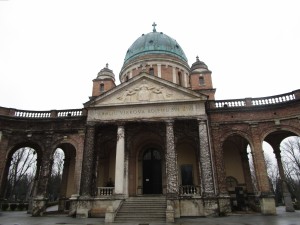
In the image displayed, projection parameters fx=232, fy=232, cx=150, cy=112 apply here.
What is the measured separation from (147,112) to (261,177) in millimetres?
Answer: 9918

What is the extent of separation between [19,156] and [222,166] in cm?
3189

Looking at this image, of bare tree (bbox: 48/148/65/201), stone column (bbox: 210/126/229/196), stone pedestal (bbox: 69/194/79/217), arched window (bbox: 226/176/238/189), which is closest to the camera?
stone pedestal (bbox: 69/194/79/217)

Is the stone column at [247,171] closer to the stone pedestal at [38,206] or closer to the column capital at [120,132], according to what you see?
the column capital at [120,132]

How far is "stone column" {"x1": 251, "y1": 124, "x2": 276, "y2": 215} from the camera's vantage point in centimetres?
1628

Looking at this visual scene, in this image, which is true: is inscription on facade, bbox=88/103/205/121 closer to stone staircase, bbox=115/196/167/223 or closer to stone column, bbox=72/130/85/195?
stone column, bbox=72/130/85/195

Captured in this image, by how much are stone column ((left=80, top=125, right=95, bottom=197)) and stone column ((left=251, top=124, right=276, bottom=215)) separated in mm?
12554

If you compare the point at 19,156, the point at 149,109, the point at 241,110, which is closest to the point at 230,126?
the point at 241,110

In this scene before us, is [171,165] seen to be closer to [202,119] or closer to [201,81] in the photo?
[202,119]

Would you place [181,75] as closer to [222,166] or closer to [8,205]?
[222,166]

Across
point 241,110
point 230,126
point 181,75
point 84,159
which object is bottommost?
point 84,159

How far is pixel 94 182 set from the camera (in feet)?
60.4

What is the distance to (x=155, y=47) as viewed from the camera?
2862 cm

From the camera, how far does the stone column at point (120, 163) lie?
16791 millimetres

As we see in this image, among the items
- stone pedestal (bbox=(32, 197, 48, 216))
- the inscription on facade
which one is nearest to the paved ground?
stone pedestal (bbox=(32, 197, 48, 216))
